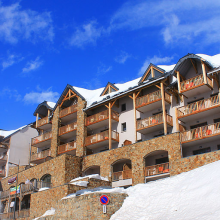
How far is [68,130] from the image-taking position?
126ft

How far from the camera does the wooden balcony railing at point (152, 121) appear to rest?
2988cm

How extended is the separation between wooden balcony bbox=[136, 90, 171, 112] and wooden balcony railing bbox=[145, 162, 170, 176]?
21.8 ft

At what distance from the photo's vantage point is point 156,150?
91.4 ft

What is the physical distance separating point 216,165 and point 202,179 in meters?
2.03

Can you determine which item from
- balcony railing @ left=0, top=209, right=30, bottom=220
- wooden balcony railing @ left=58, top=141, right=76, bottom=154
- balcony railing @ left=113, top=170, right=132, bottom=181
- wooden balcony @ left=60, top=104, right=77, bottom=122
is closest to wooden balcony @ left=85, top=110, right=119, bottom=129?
wooden balcony railing @ left=58, top=141, right=76, bottom=154

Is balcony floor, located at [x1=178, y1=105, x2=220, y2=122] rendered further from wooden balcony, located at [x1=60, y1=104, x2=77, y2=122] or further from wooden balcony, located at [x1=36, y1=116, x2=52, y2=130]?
wooden balcony, located at [x1=36, y1=116, x2=52, y2=130]

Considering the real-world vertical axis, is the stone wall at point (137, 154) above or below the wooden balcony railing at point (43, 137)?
below

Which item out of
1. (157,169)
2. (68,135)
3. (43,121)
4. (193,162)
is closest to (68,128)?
(68,135)

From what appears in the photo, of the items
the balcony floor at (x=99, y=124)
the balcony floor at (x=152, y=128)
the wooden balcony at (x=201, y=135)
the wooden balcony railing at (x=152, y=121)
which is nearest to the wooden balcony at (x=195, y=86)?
the wooden balcony railing at (x=152, y=121)

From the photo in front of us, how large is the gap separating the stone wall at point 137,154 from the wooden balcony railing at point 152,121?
88.3 inches

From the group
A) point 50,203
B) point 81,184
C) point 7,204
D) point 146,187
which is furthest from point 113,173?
point 7,204

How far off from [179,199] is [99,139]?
17.4 metres

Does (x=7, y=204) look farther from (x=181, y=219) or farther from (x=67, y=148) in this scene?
(x=181, y=219)

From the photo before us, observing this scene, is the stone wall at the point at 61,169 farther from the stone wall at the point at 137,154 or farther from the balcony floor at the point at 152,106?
the balcony floor at the point at 152,106
